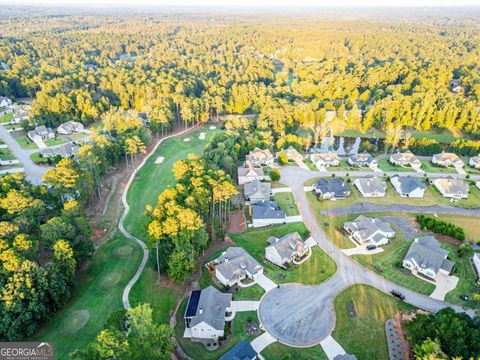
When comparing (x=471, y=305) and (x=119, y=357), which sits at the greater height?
(x=119, y=357)

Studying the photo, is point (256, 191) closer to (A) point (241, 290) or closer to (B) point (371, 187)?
(B) point (371, 187)

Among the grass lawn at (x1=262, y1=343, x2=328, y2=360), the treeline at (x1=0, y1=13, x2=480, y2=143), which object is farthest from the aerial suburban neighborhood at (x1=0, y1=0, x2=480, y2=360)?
the treeline at (x1=0, y1=13, x2=480, y2=143)

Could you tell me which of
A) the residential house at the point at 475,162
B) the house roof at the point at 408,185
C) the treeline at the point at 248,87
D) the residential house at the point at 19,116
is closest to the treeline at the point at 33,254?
the treeline at the point at 248,87

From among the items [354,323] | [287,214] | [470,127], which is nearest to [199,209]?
[287,214]

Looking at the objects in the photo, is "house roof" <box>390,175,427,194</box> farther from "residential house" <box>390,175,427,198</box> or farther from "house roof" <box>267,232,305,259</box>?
"house roof" <box>267,232,305,259</box>

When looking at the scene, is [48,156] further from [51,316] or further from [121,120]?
[51,316]
